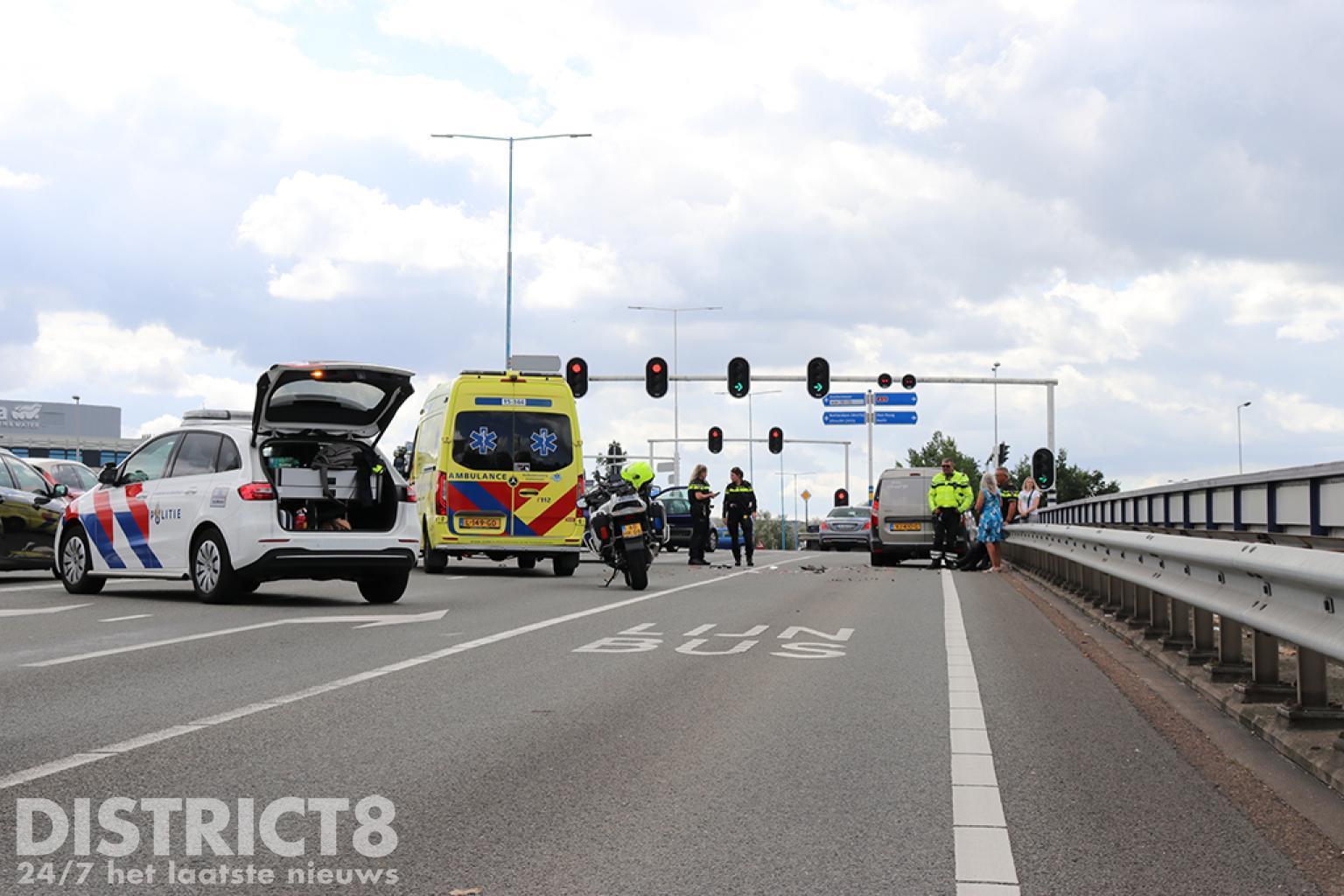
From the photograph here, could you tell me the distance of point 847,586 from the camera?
20.8m

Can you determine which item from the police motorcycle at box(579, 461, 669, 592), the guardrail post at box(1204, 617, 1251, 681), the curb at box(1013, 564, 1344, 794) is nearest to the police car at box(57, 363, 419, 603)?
the police motorcycle at box(579, 461, 669, 592)

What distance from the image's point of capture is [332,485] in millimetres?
15961

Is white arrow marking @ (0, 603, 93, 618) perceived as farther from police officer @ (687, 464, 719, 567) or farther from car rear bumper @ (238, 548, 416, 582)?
police officer @ (687, 464, 719, 567)

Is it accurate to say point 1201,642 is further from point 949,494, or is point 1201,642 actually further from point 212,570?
point 949,494

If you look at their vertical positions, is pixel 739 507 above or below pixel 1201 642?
above

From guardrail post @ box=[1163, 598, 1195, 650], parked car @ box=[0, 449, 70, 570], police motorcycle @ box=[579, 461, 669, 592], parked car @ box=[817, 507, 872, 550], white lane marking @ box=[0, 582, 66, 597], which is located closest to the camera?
guardrail post @ box=[1163, 598, 1195, 650]

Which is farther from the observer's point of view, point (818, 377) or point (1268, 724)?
point (818, 377)

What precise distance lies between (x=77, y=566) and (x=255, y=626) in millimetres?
4967

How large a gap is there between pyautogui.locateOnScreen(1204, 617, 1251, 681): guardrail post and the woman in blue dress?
53.9ft

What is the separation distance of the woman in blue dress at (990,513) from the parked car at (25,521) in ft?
45.7

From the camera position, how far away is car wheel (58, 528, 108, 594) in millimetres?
16828

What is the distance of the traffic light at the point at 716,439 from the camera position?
53.3 m

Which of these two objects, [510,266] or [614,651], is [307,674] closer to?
[614,651]

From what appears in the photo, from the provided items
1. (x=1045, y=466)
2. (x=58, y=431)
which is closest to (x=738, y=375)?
(x=1045, y=466)
